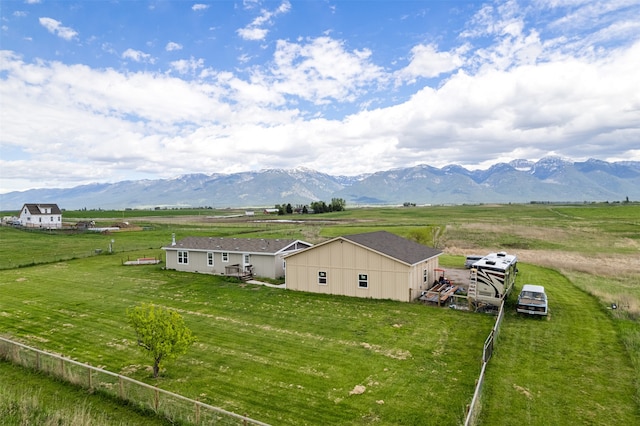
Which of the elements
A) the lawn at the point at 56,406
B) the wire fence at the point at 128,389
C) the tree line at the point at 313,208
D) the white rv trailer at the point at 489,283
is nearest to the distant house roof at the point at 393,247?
the white rv trailer at the point at 489,283

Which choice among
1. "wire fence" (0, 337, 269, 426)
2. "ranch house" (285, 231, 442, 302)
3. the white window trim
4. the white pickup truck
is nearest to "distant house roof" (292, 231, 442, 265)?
"ranch house" (285, 231, 442, 302)

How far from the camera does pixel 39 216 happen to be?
95.1 m

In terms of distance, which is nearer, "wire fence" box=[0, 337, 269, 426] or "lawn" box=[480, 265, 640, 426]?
"wire fence" box=[0, 337, 269, 426]

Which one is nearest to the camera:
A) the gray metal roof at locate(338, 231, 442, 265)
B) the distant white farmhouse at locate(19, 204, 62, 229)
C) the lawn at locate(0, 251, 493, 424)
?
the lawn at locate(0, 251, 493, 424)

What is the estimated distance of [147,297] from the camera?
99.5 ft

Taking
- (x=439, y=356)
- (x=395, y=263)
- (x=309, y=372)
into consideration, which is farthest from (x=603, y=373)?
(x=395, y=263)

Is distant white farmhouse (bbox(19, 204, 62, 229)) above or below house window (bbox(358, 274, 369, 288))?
above

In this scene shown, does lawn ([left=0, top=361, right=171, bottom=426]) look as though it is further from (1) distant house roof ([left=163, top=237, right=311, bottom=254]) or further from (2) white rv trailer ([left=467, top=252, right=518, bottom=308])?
(1) distant house roof ([left=163, top=237, right=311, bottom=254])

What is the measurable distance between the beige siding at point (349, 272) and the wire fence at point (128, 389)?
1753 cm

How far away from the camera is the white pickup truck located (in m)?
24.0

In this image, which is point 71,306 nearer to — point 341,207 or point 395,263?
point 395,263

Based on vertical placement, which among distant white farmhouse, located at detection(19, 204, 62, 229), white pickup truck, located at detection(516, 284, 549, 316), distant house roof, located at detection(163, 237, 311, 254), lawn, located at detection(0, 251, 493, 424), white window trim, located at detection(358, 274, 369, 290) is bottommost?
lawn, located at detection(0, 251, 493, 424)

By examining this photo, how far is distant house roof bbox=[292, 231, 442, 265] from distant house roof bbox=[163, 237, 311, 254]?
25.9 ft

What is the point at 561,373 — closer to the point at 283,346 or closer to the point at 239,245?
the point at 283,346
